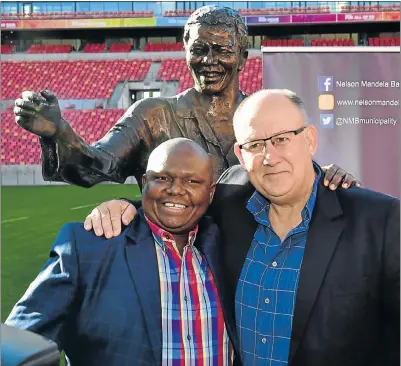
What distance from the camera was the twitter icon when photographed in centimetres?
495

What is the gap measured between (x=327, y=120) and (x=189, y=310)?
3.50 meters

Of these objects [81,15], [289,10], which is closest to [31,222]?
[81,15]

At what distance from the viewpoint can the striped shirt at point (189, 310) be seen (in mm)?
1746

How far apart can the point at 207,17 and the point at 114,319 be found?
1246 mm

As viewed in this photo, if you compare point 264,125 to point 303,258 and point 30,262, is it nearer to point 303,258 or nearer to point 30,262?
point 303,258

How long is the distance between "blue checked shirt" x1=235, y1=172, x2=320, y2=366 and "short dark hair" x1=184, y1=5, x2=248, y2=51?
798 mm

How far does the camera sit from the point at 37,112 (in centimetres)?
187

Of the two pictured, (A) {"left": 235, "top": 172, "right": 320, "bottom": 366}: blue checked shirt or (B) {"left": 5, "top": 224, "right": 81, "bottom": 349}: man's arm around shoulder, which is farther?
(A) {"left": 235, "top": 172, "right": 320, "bottom": 366}: blue checked shirt

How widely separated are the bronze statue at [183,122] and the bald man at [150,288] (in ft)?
1.30

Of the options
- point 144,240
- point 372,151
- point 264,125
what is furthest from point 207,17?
point 372,151

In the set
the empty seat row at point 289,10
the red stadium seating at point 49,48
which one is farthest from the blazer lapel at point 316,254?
the red stadium seating at point 49,48

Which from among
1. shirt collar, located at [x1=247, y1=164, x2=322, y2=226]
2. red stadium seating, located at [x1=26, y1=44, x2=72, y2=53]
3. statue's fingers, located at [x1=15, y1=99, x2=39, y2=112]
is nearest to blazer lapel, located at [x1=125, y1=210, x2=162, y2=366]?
shirt collar, located at [x1=247, y1=164, x2=322, y2=226]

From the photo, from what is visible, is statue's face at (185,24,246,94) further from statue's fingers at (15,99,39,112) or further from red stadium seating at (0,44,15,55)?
red stadium seating at (0,44,15,55)

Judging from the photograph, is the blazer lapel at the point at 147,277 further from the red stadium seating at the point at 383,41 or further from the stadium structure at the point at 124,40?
the red stadium seating at the point at 383,41
